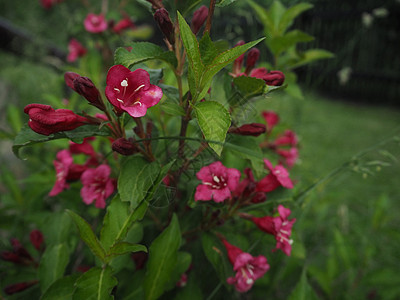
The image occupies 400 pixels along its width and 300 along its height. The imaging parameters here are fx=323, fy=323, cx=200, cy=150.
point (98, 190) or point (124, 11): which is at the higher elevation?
point (124, 11)

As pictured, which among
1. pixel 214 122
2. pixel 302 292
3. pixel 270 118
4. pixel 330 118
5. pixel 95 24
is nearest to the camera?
pixel 214 122

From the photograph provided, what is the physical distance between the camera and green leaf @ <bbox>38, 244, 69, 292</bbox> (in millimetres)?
659

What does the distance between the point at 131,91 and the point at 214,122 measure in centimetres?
16

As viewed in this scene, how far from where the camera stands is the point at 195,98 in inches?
21.7

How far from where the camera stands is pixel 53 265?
2.19 ft

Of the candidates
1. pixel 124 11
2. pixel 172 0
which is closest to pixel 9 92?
pixel 124 11

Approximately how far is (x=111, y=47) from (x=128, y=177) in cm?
117

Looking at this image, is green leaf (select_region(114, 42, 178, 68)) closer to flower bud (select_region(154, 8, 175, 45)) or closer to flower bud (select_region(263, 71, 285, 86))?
flower bud (select_region(154, 8, 175, 45))

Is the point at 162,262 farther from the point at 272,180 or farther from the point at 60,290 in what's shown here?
the point at 272,180

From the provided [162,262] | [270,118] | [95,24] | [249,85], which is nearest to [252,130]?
[249,85]

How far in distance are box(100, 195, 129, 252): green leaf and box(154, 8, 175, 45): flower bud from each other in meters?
0.31

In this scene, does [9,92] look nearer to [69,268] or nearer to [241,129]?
[69,268]

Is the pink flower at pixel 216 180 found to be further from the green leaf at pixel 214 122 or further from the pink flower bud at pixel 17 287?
the pink flower bud at pixel 17 287

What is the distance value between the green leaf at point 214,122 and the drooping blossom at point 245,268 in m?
0.28
